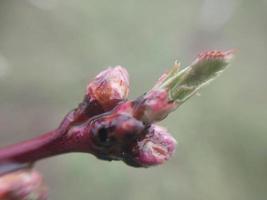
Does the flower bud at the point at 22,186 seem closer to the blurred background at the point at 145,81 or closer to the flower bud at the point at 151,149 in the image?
the flower bud at the point at 151,149

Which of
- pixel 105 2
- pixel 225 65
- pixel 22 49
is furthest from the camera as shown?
pixel 105 2

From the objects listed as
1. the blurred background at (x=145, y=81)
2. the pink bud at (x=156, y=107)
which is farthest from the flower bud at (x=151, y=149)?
the blurred background at (x=145, y=81)

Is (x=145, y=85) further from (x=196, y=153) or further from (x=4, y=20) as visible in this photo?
(x=4, y=20)

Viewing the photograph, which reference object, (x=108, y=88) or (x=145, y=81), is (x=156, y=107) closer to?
(x=108, y=88)

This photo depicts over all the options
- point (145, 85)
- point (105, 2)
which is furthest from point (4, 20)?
point (145, 85)

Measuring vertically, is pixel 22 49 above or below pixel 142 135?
above

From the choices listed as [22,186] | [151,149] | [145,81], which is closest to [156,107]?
[151,149]

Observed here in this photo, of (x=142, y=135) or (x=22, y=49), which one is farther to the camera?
(x=22, y=49)
